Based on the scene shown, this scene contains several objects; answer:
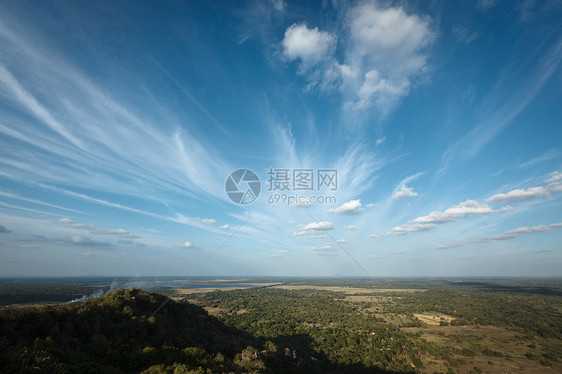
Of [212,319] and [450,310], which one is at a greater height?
[212,319]

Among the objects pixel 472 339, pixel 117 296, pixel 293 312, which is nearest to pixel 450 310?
pixel 472 339

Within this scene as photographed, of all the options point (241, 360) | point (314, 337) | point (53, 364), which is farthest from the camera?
point (314, 337)

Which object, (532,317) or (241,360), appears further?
(532,317)

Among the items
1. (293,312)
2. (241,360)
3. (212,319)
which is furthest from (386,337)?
(241,360)

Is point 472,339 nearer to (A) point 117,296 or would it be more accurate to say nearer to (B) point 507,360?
(B) point 507,360

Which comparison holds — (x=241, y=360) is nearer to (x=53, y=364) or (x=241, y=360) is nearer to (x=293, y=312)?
(x=53, y=364)

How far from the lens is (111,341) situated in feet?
62.2

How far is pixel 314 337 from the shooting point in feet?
161

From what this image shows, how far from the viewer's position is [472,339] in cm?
5316

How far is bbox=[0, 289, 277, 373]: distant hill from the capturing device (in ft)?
43.0

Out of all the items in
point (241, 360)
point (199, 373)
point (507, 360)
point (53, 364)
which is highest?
point (53, 364)

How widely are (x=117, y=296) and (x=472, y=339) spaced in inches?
2895

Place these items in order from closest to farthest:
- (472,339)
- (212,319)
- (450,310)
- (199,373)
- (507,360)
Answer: (199,373) < (212,319) < (507,360) < (472,339) < (450,310)

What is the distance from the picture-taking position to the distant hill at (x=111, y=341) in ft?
43.0
